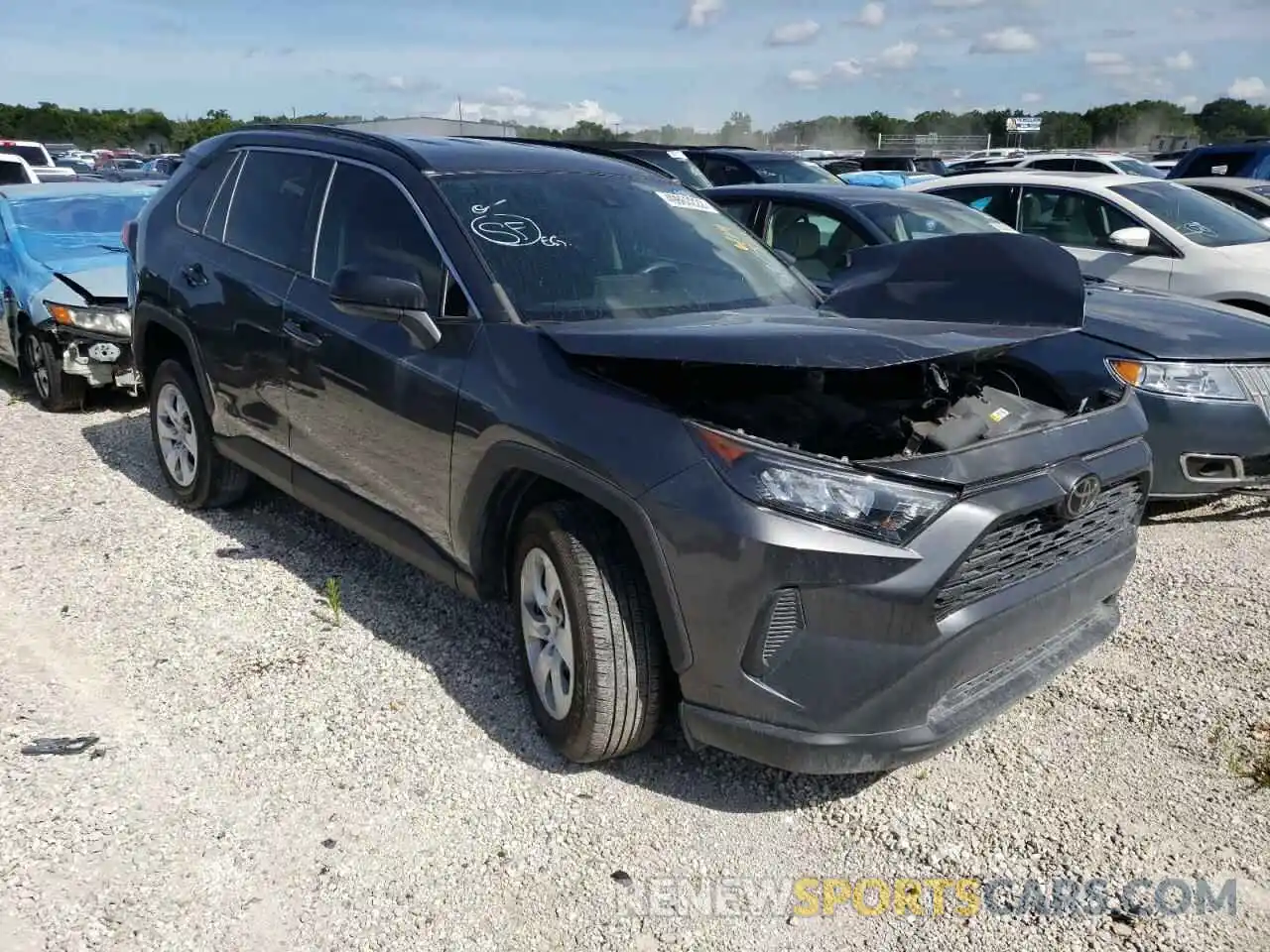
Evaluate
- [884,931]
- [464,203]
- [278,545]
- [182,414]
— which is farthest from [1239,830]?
[182,414]

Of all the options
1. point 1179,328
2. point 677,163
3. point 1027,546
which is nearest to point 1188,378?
point 1179,328

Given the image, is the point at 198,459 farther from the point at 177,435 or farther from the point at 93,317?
the point at 93,317

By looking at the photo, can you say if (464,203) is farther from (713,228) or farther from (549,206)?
(713,228)

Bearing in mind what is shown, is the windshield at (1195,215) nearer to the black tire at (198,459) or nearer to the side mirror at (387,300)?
the side mirror at (387,300)

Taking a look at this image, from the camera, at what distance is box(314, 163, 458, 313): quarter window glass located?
3600mm

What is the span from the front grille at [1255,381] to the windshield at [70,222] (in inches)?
285

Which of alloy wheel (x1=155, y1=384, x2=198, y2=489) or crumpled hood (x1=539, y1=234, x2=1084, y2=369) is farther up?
crumpled hood (x1=539, y1=234, x2=1084, y2=369)

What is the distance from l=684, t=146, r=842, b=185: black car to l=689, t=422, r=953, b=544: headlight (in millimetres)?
9603

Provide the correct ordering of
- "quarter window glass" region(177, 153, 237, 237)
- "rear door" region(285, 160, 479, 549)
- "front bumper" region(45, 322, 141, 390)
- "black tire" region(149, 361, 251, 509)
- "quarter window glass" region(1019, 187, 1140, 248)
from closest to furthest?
1. "rear door" region(285, 160, 479, 549)
2. "quarter window glass" region(177, 153, 237, 237)
3. "black tire" region(149, 361, 251, 509)
4. "front bumper" region(45, 322, 141, 390)
5. "quarter window glass" region(1019, 187, 1140, 248)

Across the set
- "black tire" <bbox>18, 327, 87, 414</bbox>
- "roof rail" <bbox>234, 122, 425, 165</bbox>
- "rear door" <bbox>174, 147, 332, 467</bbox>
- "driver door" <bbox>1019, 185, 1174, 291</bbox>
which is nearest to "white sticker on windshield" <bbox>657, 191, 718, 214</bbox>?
"roof rail" <bbox>234, 122, 425, 165</bbox>

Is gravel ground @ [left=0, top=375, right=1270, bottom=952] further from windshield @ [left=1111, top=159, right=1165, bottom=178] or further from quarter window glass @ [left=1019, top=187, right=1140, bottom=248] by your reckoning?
windshield @ [left=1111, top=159, right=1165, bottom=178]

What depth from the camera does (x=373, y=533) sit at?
4008 millimetres

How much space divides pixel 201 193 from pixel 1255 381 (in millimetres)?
4912

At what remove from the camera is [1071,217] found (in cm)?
801
